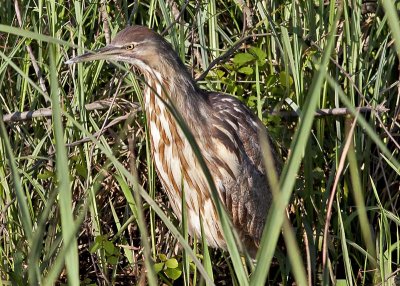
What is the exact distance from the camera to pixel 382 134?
145 inches

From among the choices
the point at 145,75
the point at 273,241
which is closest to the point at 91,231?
the point at 145,75

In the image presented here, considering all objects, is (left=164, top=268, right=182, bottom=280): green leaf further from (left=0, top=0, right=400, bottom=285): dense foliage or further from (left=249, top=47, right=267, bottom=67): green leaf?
(left=249, top=47, right=267, bottom=67): green leaf

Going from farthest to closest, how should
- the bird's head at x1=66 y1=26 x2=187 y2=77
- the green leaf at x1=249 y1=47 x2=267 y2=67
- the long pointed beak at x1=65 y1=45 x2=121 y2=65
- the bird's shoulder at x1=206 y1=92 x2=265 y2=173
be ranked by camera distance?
the green leaf at x1=249 y1=47 x2=267 y2=67 → the bird's shoulder at x1=206 y1=92 x2=265 y2=173 → the bird's head at x1=66 y1=26 x2=187 y2=77 → the long pointed beak at x1=65 y1=45 x2=121 y2=65

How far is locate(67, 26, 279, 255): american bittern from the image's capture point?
3.25 metres

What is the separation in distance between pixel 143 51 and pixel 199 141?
0.41m

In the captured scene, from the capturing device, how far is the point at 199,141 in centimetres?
334

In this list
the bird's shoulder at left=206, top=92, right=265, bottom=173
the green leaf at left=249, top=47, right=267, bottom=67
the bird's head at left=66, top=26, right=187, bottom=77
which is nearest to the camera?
the bird's head at left=66, top=26, right=187, bottom=77

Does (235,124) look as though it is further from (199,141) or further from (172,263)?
(172,263)

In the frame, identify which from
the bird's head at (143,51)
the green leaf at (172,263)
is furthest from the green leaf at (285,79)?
the green leaf at (172,263)

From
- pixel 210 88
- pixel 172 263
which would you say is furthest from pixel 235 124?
pixel 172 263

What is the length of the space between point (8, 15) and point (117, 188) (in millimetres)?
858

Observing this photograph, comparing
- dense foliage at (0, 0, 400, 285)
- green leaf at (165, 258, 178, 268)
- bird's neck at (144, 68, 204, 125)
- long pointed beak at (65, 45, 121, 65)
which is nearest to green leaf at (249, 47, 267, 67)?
dense foliage at (0, 0, 400, 285)

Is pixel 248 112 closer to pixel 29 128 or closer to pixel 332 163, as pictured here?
pixel 332 163

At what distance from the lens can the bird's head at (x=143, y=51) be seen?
3.12 metres
